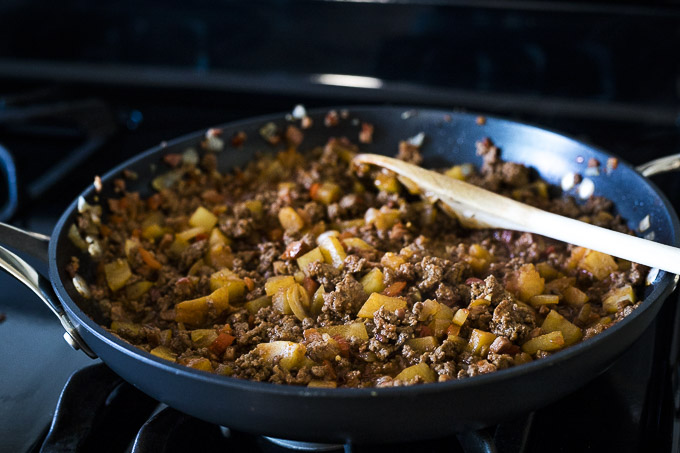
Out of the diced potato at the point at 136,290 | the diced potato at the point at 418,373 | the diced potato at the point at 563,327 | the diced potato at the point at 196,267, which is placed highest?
the diced potato at the point at 563,327

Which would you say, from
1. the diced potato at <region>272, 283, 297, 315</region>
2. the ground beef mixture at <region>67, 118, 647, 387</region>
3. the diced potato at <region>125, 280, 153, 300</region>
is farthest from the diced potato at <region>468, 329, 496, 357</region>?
the diced potato at <region>125, 280, 153, 300</region>

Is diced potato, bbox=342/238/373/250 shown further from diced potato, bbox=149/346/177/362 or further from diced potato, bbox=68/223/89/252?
diced potato, bbox=68/223/89/252

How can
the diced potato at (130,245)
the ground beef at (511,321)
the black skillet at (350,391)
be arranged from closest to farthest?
the black skillet at (350,391) → the ground beef at (511,321) → the diced potato at (130,245)

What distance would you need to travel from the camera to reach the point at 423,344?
1.09 meters

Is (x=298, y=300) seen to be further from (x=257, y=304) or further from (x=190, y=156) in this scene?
(x=190, y=156)

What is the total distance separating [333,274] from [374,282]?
0.08 metres

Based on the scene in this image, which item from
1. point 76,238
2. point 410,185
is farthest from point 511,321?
point 76,238

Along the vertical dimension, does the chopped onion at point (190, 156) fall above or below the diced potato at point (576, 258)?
above

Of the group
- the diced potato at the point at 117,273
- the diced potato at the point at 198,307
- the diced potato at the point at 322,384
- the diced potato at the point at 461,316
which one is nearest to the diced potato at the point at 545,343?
the diced potato at the point at 461,316

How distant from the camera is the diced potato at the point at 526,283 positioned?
4.03 feet

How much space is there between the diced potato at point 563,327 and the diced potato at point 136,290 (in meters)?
0.78

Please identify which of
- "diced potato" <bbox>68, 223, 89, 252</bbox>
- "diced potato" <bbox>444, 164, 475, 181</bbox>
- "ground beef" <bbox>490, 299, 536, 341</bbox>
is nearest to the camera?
"ground beef" <bbox>490, 299, 536, 341</bbox>

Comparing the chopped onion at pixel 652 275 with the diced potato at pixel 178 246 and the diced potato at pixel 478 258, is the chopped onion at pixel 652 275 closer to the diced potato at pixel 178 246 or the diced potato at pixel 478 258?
the diced potato at pixel 478 258

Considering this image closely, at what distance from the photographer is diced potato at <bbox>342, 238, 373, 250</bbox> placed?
4.34 feet
